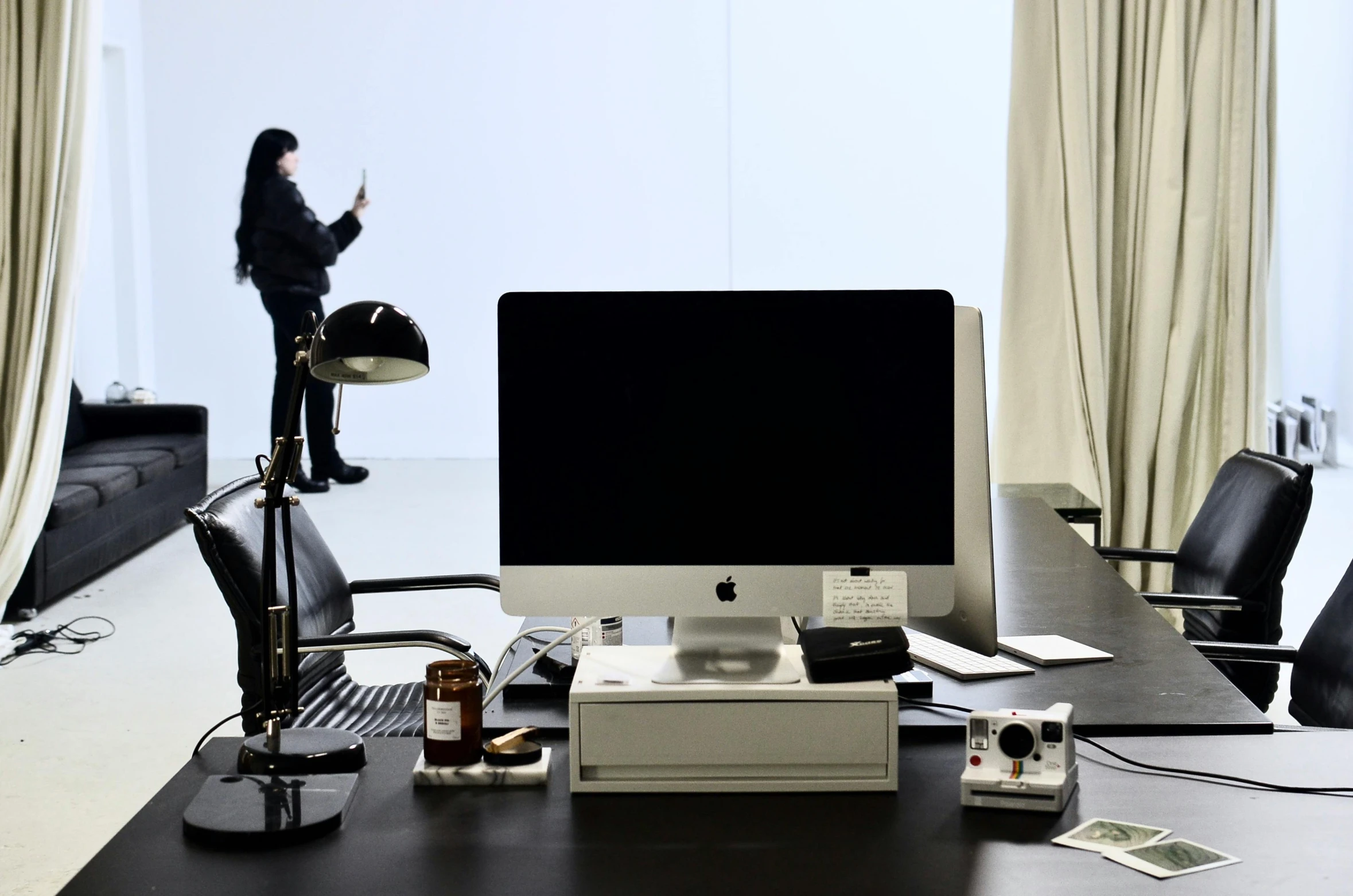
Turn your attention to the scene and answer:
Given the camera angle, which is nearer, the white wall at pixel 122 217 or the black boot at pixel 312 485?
the black boot at pixel 312 485

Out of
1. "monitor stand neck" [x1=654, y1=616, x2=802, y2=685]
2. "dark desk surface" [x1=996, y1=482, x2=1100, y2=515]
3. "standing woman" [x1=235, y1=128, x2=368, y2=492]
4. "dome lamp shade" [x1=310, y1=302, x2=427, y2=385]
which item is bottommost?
"monitor stand neck" [x1=654, y1=616, x2=802, y2=685]

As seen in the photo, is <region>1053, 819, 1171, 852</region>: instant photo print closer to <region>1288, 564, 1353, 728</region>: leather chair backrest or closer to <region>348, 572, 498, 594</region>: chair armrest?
<region>1288, 564, 1353, 728</region>: leather chair backrest

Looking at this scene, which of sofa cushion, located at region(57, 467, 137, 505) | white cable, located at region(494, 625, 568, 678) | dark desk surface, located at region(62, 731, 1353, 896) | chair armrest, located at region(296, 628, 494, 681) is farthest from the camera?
sofa cushion, located at region(57, 467, 137, 505)

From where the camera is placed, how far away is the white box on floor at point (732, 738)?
57.9 inches

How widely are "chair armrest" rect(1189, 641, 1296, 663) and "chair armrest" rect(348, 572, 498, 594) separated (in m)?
1.36

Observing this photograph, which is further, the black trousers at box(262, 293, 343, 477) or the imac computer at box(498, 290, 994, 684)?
the black trousers at box(262, 293, 343, 477)

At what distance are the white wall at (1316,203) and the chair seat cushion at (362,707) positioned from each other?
6678mm

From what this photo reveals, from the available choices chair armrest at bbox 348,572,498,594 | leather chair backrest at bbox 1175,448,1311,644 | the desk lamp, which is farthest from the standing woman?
the desk lamp

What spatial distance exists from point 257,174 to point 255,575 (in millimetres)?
5206

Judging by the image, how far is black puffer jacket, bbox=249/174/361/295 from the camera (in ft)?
22.7

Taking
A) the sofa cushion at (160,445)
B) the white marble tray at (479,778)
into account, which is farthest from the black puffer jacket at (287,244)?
the white marble tray at (479,778)

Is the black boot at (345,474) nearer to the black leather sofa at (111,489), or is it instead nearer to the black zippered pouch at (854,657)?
the black leather sofa at (111,489)

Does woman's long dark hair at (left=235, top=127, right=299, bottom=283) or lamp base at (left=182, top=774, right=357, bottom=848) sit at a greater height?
woman's long dark hair at (left=235, top=127, right=299, bottom=283)

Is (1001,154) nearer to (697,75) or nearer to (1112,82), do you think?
(697,75)
